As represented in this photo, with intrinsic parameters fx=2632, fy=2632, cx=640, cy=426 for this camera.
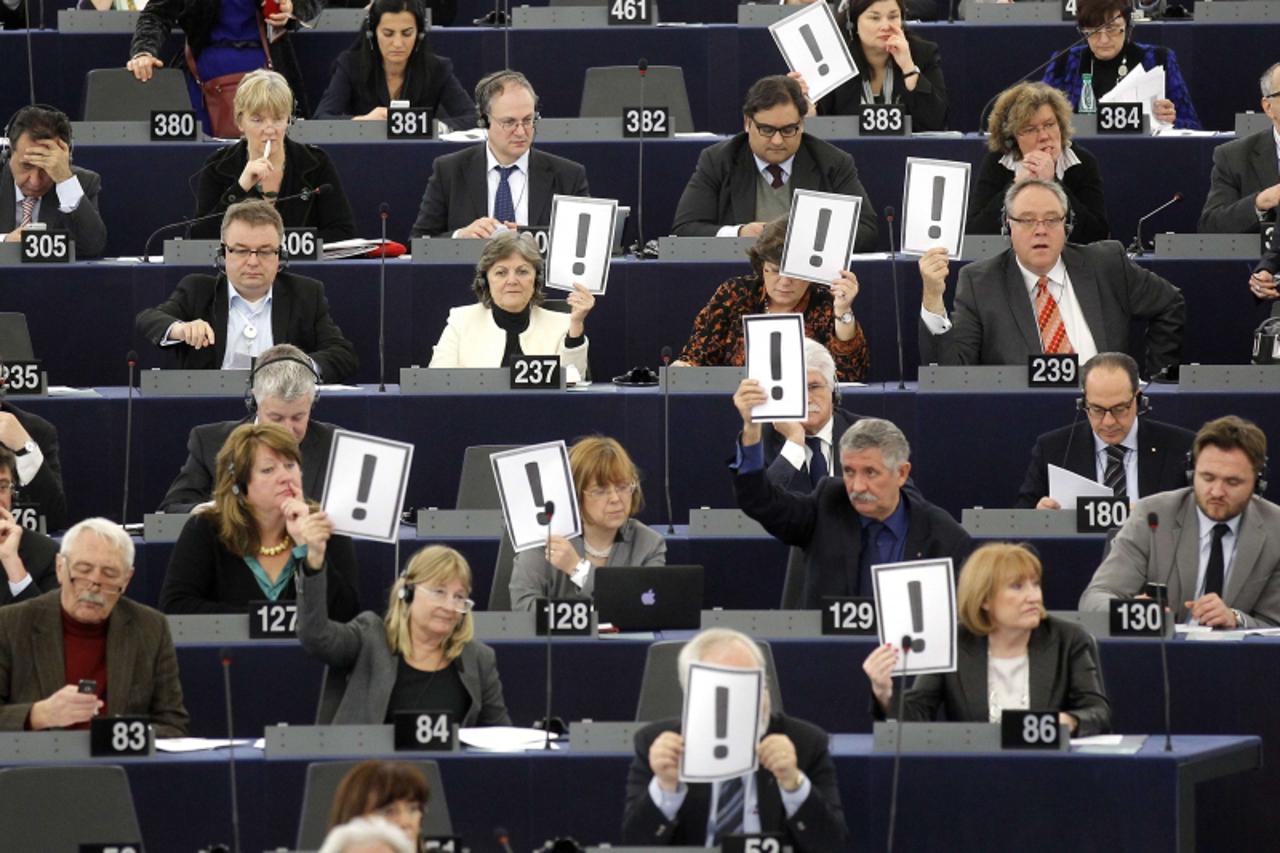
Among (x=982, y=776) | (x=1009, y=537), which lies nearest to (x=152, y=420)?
(x=1009, y=537)

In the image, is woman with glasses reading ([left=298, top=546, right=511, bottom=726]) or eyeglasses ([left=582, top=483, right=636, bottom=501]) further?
eyeglasses ([left=582, top=483, right=636, bottom=501])

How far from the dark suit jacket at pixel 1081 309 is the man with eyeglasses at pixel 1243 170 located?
731 millimetres

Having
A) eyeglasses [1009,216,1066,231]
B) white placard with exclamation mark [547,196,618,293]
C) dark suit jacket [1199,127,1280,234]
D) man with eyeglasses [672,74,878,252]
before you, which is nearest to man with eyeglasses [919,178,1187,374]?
eyeglasses [1009,216,1066,231]

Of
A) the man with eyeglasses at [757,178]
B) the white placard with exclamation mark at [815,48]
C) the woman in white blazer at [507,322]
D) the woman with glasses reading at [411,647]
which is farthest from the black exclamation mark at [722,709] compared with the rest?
the white placard with exclamation mark at [815,48]

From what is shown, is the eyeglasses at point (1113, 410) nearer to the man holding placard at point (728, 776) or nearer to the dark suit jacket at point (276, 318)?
the man holding placard at point (728, 776)

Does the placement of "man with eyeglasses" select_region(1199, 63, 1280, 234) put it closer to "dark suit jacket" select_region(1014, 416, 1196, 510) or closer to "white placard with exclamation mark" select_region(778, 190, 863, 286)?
"dark suit jacket" select_region(1014, 416, 1196, 510)

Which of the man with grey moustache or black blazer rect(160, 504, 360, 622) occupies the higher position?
the man with grey moustache

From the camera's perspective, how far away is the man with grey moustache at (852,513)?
20.6 feet

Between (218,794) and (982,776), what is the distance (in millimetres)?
1622

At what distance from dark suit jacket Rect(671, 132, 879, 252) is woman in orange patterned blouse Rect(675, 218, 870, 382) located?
0.63 metres

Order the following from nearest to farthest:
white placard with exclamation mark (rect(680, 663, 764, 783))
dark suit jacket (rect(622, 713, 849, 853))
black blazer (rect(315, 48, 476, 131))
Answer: white placard with exclamation mark (rect(680, 663, 764, 783)), dark suit jacket (rect(622, 713, 849, 853)), black blazer (rect(315, 48, 476, 131))

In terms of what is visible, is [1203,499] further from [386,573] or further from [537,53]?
[537,53]

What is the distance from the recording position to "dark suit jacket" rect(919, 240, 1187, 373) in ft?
24.4

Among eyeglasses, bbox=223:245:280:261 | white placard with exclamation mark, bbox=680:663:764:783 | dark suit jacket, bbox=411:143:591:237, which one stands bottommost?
white placard with exclamation mark, bbox=680:663:764:783
